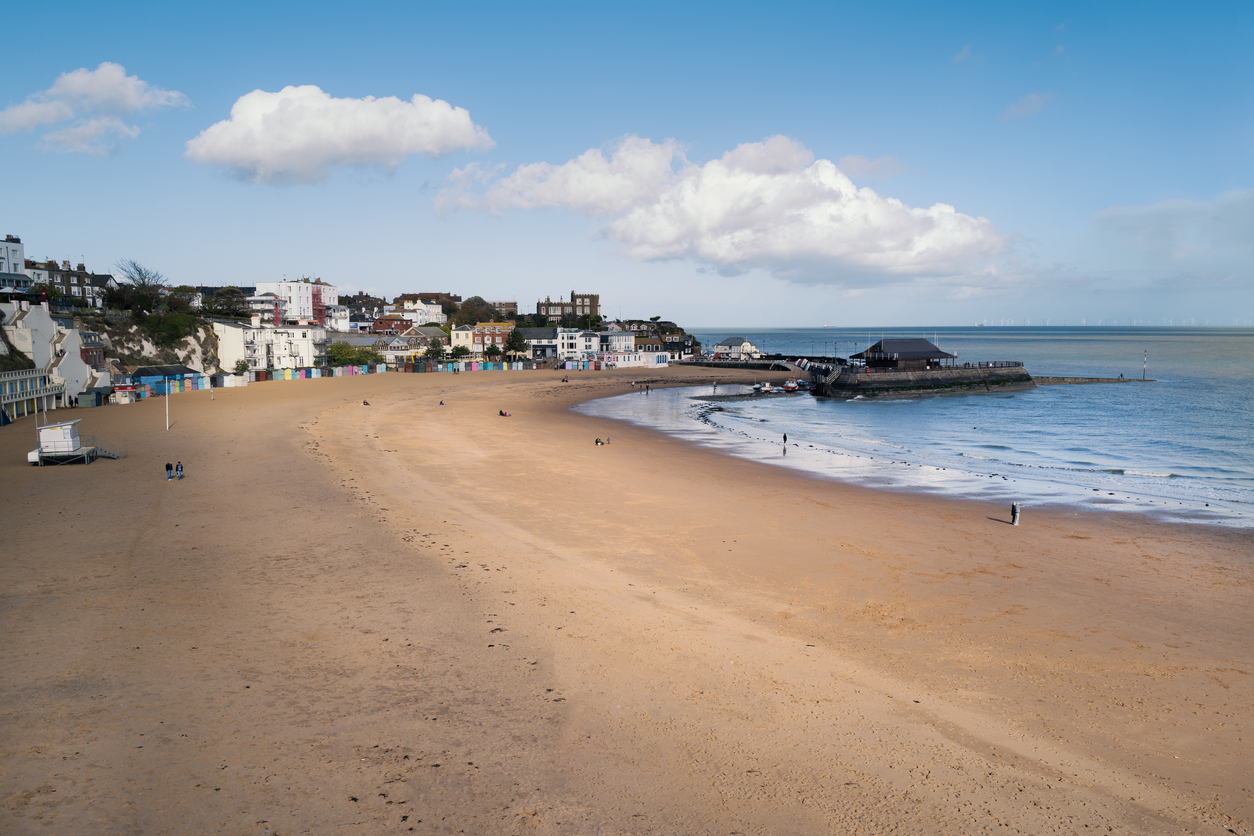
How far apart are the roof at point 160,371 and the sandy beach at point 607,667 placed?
44.5m

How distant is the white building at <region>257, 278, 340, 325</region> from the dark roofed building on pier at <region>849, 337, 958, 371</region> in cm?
9589

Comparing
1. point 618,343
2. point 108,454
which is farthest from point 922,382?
point 108,454

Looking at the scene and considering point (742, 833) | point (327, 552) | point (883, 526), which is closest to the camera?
point (742, 833)

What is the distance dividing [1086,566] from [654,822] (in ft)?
49.5

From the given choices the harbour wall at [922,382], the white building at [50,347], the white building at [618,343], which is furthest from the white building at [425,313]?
the harbour wall at [922,382]

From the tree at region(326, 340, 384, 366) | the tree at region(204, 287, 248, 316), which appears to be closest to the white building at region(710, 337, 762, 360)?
the tree at region(326, 340, 384, 366)

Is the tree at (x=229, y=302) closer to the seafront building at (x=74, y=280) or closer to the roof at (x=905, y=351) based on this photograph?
the seafront building at (x=74, y=280)

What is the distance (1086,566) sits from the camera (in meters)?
17.0

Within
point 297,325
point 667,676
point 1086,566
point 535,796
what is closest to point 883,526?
point 1086,566

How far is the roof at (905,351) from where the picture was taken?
3214 inches

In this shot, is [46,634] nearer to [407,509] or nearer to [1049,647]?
[407,509]

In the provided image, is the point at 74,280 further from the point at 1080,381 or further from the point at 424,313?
the point at 1080,381

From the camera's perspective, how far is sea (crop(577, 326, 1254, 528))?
26.8 metres

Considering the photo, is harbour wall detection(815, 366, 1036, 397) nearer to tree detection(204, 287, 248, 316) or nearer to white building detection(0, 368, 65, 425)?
white building detection(0, 368, 65, 425)
